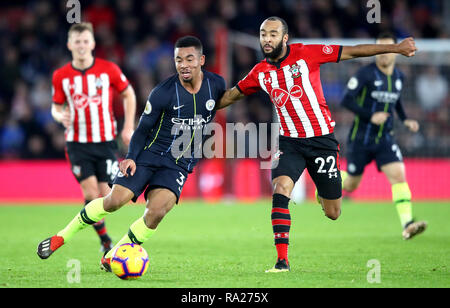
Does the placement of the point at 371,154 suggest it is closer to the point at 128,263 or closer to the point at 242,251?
the point at 242,251

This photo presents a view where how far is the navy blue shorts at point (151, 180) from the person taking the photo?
6660mm

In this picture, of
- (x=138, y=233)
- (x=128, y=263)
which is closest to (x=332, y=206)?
(x=138, y=233)

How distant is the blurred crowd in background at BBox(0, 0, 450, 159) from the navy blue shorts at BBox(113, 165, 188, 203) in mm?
10025

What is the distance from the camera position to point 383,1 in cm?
1953

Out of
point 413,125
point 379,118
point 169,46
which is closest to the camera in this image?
point 379,118

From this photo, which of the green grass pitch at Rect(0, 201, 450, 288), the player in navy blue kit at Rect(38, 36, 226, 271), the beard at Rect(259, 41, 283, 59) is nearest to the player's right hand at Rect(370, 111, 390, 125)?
A: the green grass pitch at Rect(0, 201, 450, 288)

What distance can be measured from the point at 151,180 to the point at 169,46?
38.5 feet

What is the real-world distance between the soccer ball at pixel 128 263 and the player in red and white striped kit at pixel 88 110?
2.07 meters

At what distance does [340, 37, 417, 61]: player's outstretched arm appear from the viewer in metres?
6.61

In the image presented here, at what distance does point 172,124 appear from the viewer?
6891 mm

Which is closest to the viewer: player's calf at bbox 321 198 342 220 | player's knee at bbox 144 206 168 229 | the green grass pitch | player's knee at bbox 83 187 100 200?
the green grass pitch

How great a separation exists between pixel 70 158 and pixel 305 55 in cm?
307

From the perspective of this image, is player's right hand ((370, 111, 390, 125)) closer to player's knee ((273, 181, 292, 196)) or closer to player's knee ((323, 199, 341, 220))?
player's knee ((323, 199, 341, 220))

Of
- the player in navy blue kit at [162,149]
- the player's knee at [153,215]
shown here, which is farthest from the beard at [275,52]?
the player's knee at [153,215]
